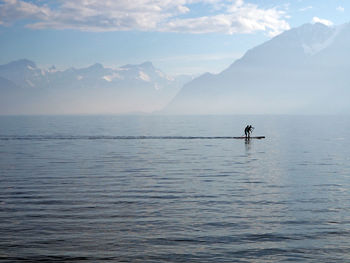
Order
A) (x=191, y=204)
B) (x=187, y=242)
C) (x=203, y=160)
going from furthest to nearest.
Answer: (x=203, y=160) → (x=191, y=204) → (x=187, y=242)

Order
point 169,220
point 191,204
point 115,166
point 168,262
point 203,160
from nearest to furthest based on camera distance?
point 168,262
point 169,220
point 191,204
point 115,166
point 203,160

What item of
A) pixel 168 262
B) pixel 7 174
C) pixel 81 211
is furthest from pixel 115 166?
pixel 168 262

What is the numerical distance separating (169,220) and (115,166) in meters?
23.8

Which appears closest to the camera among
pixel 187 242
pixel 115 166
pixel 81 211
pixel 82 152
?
pixel 187 242

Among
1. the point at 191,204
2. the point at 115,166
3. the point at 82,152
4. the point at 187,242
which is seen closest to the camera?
the point at 187,242

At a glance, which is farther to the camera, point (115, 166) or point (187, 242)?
point (115, 166)

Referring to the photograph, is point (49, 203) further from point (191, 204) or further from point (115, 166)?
point (115, 166)

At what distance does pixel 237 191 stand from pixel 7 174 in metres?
21.7

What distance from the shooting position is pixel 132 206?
25312 millimetres

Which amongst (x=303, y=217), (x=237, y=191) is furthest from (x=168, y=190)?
(x=303, y=217)

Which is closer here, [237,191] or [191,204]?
[191,204]

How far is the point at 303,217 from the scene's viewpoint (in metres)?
22.7

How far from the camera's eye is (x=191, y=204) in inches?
1019

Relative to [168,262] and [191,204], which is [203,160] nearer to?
[191,204]
